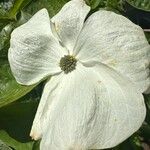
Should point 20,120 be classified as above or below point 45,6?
below

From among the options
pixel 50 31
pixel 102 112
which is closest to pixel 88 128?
pixel 102 112

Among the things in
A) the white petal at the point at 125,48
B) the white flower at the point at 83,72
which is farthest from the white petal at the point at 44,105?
the white petal at the point at 125,48

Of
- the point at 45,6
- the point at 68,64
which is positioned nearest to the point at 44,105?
the point at 68,64

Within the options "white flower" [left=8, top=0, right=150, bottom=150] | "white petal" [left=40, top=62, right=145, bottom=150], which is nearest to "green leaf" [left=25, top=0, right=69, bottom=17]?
"white flower" [left=8, top=0, right=150, bottom=150]

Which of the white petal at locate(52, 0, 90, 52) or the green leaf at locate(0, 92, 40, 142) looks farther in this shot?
the green leaf at locate(0, 92, 40, 142)

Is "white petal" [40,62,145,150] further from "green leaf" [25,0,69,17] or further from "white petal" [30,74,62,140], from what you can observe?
"green leaf" [25,0,69,17]

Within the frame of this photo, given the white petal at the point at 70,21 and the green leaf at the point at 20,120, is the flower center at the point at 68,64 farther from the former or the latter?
the green leaf at the point at 20,120

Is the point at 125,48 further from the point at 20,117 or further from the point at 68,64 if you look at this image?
the point at 20,117
